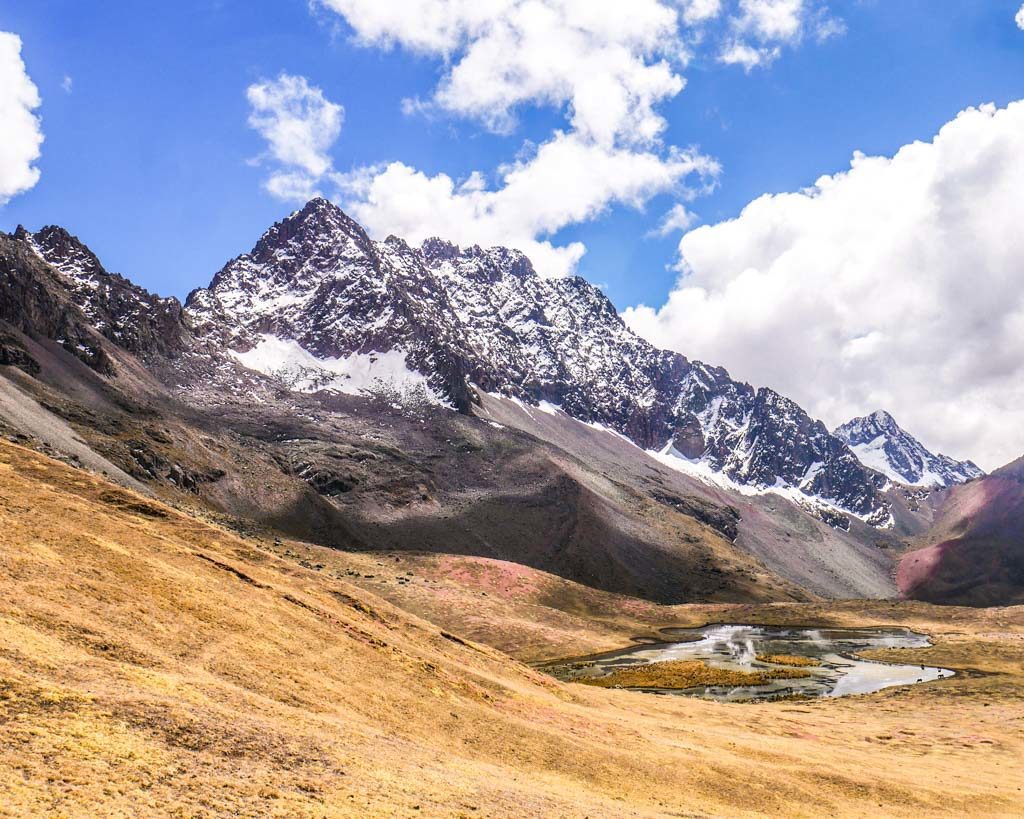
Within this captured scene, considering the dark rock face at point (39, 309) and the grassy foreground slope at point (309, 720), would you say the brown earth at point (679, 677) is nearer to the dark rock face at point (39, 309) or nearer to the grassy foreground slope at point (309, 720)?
the grassy foreground slope at point (309, 720)

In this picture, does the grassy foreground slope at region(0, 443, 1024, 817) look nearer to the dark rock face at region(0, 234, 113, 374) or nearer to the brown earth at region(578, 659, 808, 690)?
the brown earth at region(578, 659, 808, 690)

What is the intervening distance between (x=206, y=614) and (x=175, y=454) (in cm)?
12175

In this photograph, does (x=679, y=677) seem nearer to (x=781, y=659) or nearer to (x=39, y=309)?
(x=781, y=659)

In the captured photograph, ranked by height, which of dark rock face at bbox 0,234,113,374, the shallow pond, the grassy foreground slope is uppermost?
dark rock face at bbox 0,234,113,374

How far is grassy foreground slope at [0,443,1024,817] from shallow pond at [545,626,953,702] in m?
14.1

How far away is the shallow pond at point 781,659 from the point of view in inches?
2606

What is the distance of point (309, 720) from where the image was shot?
22312mm

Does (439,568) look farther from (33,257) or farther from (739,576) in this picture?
(33,257)

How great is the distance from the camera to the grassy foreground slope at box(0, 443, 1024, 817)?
16.0 metres

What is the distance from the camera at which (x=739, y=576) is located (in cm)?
19625

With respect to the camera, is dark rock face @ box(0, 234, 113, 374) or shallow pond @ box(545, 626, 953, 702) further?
dark rock face @ box(0, 234, 113, 374)

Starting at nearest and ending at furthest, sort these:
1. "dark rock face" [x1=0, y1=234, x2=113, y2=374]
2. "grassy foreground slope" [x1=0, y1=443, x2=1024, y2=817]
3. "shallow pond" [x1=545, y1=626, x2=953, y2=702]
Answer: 1. "grassy foreground slope" [x1=0, y1=443, x2=1024, y2=817]
2. "shallow pond" [x1=545, y1=626, x2=953, y2=702]
3. "dark rock face" [x1=0, y1=234, x2=113, y2=374]

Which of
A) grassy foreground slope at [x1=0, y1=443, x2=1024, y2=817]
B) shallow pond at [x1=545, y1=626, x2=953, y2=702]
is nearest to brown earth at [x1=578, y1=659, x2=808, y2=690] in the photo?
shallow pond at [x1=545, y1=626, x2=953, y2=702]

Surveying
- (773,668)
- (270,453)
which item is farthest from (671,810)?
(270,453)
